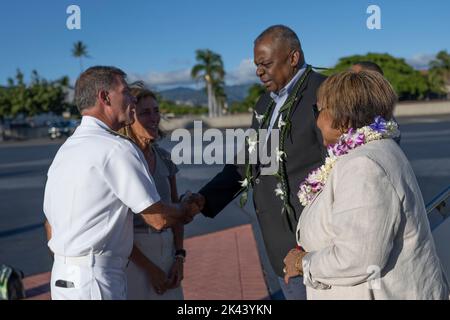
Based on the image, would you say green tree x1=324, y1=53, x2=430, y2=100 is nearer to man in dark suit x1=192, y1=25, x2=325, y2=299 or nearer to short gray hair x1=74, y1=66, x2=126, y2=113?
man in dark suit x1=192, y1=25, x2=325, y2=299

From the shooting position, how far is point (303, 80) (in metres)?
2.64

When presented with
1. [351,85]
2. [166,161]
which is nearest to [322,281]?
[351,85]

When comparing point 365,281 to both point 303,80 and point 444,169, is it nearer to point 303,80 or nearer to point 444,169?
point 303,80

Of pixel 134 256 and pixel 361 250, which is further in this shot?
pixel 134 256

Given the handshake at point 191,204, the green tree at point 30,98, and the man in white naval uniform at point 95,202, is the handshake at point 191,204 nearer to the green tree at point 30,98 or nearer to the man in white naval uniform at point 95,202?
the man in white naval uniform at point 95,202

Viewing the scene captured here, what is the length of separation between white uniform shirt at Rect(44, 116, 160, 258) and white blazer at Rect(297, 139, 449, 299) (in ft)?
2.25

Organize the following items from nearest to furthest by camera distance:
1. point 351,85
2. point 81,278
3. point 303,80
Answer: point 351,85
point 81,278
point 303,80

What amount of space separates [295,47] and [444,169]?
1001cm

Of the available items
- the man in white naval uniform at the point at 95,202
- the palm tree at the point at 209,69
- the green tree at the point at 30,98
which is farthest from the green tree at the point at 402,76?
the man in white naval uniform at the point at 95,202

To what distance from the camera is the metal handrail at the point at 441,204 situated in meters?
2.63

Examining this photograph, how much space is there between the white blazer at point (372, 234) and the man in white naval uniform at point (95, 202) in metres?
0.68

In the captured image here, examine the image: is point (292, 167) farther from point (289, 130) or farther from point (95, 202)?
point (95, 202)

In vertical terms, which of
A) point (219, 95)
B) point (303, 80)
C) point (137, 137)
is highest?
point (303, 80)

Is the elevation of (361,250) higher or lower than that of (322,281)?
higher
